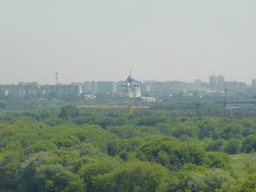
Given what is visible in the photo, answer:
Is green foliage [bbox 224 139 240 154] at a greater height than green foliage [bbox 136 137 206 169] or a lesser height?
lesser

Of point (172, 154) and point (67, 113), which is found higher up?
point (67, 113)

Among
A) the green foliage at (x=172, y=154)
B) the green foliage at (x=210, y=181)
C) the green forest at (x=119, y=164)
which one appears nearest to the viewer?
Answer: the green foliage at (x=210, y=181)

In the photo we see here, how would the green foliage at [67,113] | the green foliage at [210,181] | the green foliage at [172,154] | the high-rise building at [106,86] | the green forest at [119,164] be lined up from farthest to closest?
1. the high-rise building at [106,86]
2. the green foliage at [67,113]
3. the green foliage at [172,154]
4. the green forest at [119,164]
5. the green foliage at [210,181]

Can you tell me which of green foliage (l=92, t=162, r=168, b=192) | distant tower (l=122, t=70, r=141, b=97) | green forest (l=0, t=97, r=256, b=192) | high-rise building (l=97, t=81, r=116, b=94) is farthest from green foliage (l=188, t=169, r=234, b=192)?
high-rise building (l=97, t=81, r=116, b=94)

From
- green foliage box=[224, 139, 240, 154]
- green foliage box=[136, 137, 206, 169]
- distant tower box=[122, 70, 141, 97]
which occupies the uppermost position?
distant tower box=[122, 70, 141, 97]

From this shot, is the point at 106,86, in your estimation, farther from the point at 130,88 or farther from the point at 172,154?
the point at 172,154

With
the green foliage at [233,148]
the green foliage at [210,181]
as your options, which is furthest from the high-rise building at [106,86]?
the green foliage at [210,181]

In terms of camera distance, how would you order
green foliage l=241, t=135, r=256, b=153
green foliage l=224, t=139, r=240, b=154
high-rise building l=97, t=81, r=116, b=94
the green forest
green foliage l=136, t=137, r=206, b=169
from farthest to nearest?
high-rise building l=97, t=81, r=116, b=94 < green foliage l=224, t=139, r=240, b=154 < green foliage l=241, t=135, r=256, b=153 < green foliage l=136, t=137, r=206, b=169 < the green forest

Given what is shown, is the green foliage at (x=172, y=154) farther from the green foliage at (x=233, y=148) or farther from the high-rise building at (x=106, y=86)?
the high-rise building at (x=106, y=86)

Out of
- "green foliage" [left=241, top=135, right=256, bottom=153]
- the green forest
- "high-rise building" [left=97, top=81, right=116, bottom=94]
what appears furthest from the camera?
"high-rise building" [left=97, top=81, right=116, bottom=94]

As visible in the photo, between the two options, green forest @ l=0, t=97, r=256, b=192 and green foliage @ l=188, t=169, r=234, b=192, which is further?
green forest @ l=0, t=97, r=256, b=192

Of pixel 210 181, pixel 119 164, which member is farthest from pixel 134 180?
pixel 119 164

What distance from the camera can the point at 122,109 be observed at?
81.8 meters

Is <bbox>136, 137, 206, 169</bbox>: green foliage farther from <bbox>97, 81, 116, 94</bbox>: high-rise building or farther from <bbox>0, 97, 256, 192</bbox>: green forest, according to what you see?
<bbox>97, 81, 116, 94</bbox>: high-rise building
